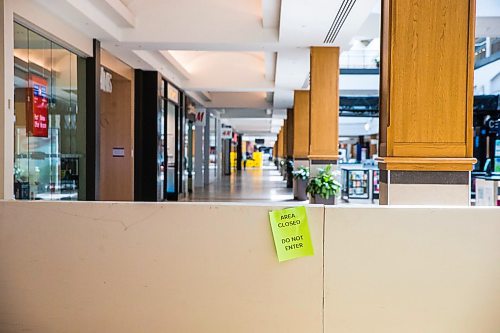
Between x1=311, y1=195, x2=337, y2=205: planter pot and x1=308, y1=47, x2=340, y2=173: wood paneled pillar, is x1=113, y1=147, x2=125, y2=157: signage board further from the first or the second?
x1=311, y1=195, x2=337, y2=205: planter pot

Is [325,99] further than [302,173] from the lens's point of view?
No

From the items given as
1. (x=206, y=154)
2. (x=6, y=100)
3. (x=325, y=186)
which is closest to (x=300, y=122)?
(x=325, y=186)

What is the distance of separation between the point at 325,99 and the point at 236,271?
7.80m

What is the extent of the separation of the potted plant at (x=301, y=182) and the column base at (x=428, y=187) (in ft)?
34.4

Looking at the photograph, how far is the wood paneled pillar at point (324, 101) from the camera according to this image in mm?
9859

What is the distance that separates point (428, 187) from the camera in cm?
397

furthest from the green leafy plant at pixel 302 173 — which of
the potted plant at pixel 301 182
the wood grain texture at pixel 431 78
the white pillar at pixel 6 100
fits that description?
the wood grain texture at pixel 431 78

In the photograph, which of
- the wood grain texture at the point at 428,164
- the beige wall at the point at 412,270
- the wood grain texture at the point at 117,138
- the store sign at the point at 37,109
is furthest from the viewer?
the wood grain texture at the point at 117,138

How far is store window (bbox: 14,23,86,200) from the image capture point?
22.0ft

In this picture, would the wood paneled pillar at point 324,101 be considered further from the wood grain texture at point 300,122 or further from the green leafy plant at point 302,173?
the wood grain texture at point 300,122

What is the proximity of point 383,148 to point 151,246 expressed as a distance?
2377 millimetres

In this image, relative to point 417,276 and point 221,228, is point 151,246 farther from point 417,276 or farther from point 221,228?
point 417,276

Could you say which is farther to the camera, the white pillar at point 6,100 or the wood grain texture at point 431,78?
the white pillar at point 6,100

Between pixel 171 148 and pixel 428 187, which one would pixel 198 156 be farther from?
pixel 428 187
